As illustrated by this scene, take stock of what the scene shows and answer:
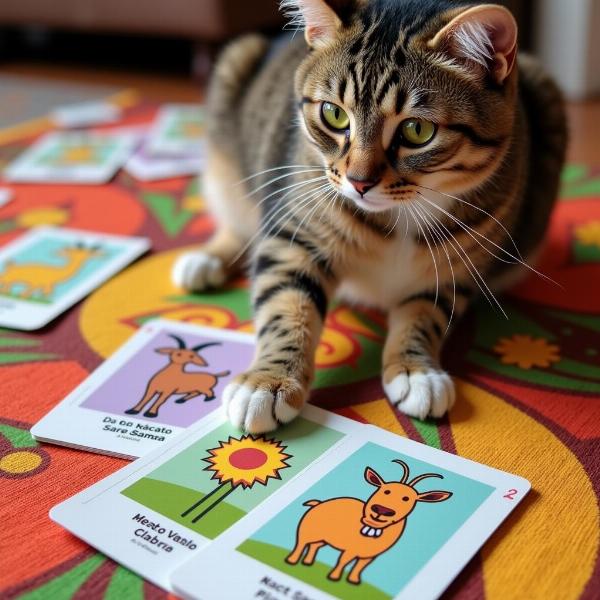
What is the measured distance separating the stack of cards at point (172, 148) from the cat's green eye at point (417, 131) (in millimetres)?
1044

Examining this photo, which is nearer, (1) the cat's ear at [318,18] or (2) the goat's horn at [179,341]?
(1) the cat's ear at [318,18]

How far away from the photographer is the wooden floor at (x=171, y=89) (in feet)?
7.80

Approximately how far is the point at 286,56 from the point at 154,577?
1200mm

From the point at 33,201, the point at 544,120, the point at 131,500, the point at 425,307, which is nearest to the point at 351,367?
the point at 425,307

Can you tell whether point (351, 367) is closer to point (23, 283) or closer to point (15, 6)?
point (23, 283)

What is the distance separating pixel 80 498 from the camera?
1.02m

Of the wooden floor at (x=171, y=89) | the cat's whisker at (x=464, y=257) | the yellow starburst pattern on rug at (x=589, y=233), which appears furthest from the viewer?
the wooden floor at (x=171, y=89)

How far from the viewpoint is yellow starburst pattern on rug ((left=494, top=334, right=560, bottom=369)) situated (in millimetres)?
1367

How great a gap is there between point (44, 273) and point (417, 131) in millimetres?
944

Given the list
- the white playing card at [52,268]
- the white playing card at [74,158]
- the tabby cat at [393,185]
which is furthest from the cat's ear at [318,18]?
the white playing card at [74,158]

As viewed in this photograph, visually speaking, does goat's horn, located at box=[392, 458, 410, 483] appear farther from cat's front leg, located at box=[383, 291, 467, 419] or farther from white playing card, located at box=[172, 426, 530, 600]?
cat's front leg, located at box=[383, 291, 467, 419]

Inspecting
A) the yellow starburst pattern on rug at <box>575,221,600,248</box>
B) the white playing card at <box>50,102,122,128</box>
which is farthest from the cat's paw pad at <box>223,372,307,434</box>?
the white playing card at <box>50,102,122,128</box>

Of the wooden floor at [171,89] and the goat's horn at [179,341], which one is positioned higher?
the wooden floor at [171,89]

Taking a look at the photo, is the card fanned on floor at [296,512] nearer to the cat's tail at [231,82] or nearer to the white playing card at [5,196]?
the cat's tail at [231,82]
